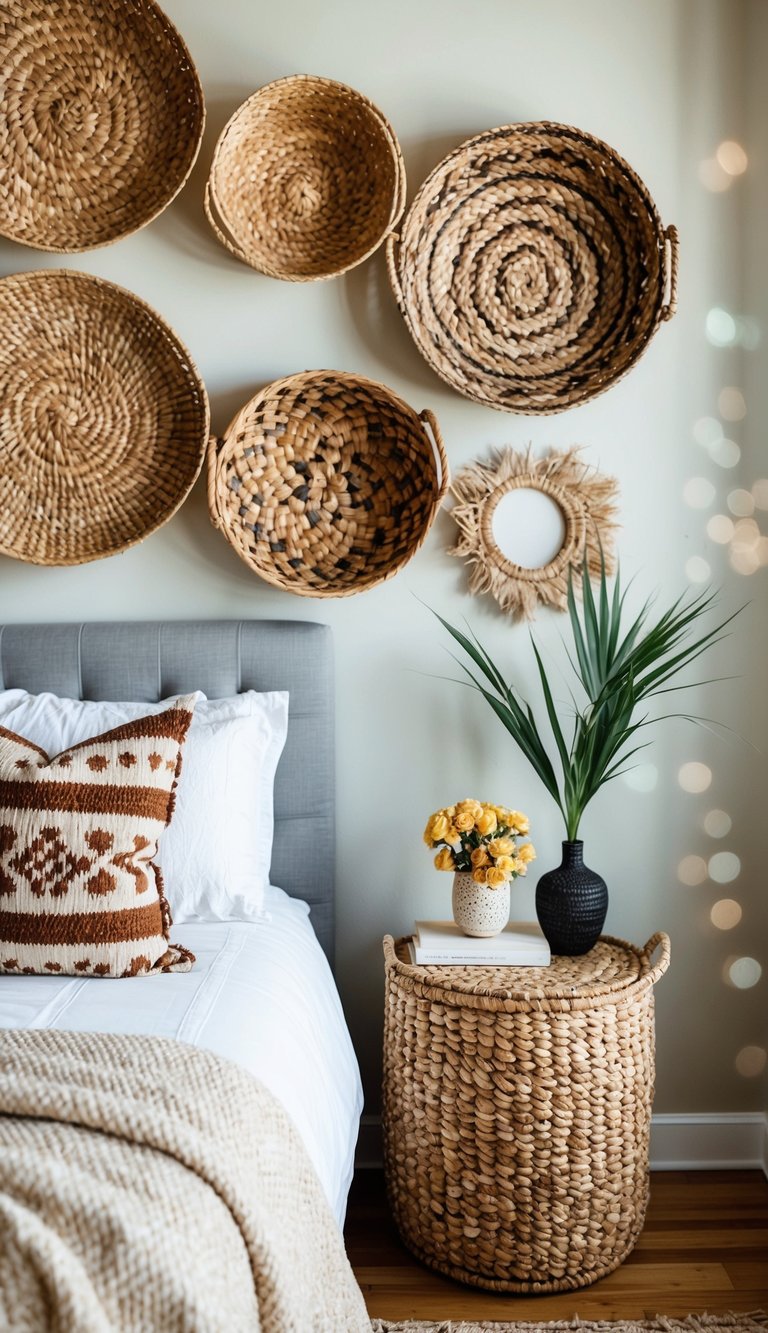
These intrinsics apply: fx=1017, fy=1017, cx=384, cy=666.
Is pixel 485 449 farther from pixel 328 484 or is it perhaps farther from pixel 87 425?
pixel 87 425

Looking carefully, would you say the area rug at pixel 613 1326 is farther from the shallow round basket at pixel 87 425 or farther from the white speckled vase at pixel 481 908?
the shallow round basket at pixel 87 425

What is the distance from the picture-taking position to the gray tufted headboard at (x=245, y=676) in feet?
7.19

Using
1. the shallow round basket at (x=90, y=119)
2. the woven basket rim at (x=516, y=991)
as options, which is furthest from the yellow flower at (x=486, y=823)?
the shallow round basket at (x=90, y=119)

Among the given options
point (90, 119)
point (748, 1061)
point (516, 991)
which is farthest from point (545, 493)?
point (748, 1061)

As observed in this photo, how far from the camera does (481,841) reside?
6.63 ft

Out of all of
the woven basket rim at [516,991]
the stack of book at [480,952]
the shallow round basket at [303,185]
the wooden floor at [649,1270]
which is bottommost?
the wooden floor at [649,1270]

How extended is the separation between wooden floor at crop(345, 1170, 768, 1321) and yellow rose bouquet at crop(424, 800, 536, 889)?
747mm

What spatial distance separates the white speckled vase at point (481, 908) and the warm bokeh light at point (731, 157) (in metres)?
1.64

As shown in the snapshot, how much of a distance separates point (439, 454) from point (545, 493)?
28cm

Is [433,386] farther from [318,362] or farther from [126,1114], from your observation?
[126,1114]

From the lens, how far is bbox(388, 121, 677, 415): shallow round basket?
218 cm

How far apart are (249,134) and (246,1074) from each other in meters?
1.88

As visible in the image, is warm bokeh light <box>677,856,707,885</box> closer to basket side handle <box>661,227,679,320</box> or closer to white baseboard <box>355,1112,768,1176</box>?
white baseboard <box>355,1112,768,1176</box>

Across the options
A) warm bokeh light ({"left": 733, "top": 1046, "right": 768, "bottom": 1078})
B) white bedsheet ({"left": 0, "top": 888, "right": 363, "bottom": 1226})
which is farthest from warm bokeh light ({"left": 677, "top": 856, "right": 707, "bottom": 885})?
white bedsheet ({"left": 0, "top": 888, "right": 363, "bottom": 1226})
